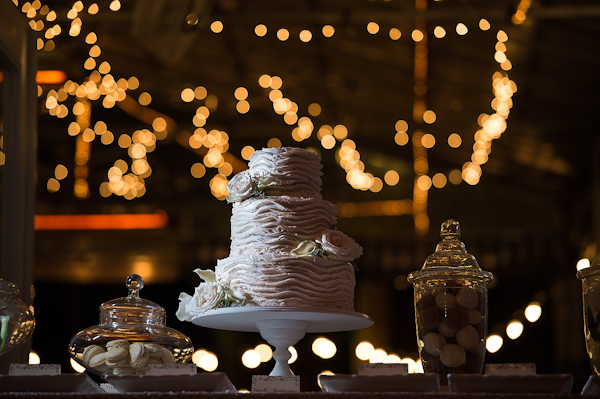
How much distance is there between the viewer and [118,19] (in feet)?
20.6

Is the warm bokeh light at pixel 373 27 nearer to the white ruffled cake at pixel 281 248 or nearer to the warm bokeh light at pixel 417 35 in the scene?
the warm bokeh light at pixel 417 35

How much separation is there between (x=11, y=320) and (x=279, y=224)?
72 centimetres

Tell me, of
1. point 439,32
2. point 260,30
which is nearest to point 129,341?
point 439,32

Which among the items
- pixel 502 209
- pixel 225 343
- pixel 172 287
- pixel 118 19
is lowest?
pixel 225 343

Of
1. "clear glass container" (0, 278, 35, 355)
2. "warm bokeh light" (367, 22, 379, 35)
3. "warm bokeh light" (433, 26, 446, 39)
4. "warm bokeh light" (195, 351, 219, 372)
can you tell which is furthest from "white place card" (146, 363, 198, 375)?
"warm bokeh light" (195, 351, 219, 372)

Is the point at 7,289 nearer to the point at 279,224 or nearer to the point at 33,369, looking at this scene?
the point at 33,369

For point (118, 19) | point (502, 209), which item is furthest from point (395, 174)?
point (118, 19)

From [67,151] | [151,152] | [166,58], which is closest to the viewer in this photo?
[166,58]

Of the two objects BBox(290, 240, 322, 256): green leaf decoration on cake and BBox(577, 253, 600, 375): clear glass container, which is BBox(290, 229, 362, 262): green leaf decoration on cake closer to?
BBox(290, 240, 322, 256): green leaf decoration on cake

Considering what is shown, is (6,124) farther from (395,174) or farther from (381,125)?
(395,174)

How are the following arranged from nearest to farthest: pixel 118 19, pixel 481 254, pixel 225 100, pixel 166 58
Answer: pixel 166 58, pixel 118 19, pixel 225 100, pixel 481 254

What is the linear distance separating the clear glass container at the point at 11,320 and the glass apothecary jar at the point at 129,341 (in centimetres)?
18

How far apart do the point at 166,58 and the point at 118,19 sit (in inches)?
38.4

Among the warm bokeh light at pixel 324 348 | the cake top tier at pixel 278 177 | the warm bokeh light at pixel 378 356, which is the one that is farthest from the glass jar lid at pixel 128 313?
the warm bokeh light at pixel 324 348
